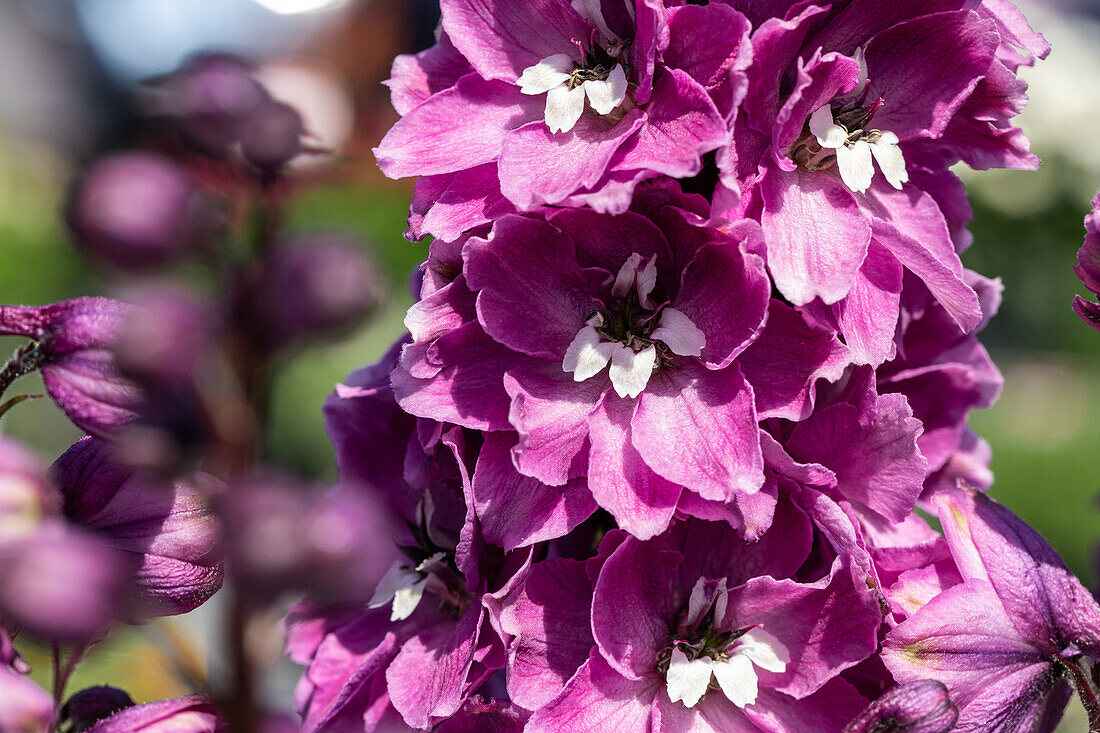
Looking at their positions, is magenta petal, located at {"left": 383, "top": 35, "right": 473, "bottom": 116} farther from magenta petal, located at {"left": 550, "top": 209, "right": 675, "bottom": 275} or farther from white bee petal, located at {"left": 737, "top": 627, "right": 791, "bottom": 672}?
white bee petal, located at {"left": 737, "top": 627, "right": 791, "bottom": 672}

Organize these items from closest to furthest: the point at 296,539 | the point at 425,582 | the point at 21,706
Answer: the point at 296,539 → the point at 21,706 → the point at 425,582

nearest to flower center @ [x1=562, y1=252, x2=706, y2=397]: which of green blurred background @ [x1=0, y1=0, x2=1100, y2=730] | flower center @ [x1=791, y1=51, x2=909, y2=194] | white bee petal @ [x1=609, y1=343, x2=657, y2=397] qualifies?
white bee petal @ [x1=609, y1=343, x2=657, y2=397]

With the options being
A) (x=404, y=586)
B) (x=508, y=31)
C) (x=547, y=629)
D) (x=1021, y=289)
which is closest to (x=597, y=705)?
(x=547, y=629)

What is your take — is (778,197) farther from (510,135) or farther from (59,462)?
(59,462)

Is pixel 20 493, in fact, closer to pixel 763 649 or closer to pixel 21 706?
pixel 21 706

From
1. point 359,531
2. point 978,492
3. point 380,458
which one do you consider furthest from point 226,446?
point 978,492

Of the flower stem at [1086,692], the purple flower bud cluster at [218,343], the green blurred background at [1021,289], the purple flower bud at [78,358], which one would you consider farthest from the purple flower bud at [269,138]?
the green blurred background at [1021,289]

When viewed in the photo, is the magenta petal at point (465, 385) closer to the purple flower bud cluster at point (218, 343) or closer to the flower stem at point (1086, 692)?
the purple flower bud cluster at point (218, 343)
